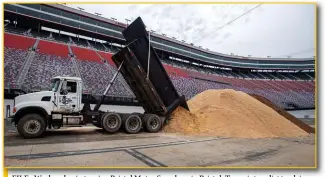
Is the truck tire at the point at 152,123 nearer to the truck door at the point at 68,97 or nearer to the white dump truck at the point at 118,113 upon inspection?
the white dump truck at the point at 118,113

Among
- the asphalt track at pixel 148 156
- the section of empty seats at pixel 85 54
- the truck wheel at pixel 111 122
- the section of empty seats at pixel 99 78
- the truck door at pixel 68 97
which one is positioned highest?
the section of empty seats at pixel 85 54

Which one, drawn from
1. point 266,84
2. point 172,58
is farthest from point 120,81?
point 266,84

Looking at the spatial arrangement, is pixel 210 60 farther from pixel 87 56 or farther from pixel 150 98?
pixel 150 98

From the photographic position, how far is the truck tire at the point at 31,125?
7.18 m

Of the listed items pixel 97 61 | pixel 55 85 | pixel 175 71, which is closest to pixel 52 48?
pixel 97 61

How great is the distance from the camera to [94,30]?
35438 mm

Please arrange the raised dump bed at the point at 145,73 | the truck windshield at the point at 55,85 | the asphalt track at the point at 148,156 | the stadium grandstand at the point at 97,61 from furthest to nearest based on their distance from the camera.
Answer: the stadium grandstand at the point at 97,61 → the raised dump bed at the point at 145,73 → the truck windshield at the point at 55,85 → the asphalt track at the point at 148,156

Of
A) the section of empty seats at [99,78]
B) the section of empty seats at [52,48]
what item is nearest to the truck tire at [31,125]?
the section of empty seats at [99,78]

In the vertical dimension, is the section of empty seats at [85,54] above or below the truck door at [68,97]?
above

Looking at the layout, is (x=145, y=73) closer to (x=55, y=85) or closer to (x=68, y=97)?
(x=68, y=97)

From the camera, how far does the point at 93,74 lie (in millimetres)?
25938

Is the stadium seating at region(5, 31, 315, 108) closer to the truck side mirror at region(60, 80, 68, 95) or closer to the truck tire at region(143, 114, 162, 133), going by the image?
the truck side mirror at region(60, 80, 68, 95)

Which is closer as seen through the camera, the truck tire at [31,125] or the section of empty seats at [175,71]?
the truck tire at [31,125]

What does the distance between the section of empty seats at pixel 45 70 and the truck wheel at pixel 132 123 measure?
37.6 feet
